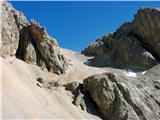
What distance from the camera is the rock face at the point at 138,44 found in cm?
7581

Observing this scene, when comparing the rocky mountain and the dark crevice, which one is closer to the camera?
the rocky mountain

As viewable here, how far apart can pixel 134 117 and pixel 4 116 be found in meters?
19.1

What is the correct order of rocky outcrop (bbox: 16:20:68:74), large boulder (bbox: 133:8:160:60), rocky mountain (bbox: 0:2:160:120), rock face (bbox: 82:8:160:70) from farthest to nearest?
large boulder (bbox: 133:8:160:60) < rock face (bbox: 82:8:160:70) < rocky outcrop (bbox: 16:20:68:74) < rocky mountain (bbox: 0:2:160:120)

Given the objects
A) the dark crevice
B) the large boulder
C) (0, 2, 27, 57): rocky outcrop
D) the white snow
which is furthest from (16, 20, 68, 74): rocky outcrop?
the large boulder

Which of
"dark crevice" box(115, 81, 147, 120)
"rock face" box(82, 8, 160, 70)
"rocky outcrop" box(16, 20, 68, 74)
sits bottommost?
"dark crevice" box(115, 81, 147, 120)

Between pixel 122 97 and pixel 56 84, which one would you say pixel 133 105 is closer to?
pixel 122 97

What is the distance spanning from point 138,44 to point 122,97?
1271 inches

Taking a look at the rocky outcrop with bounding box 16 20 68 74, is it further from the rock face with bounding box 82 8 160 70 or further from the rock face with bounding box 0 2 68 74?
the rock face with bounding box 82 8 160 70

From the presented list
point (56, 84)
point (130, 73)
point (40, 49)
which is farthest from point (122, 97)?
point (130, 73)

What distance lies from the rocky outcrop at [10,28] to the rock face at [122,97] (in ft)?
35.5

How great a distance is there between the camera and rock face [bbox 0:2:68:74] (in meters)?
51.3

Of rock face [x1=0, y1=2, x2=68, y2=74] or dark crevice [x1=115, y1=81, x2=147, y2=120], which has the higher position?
rock face [x1=0, y1=2, x2=68, y2=74]

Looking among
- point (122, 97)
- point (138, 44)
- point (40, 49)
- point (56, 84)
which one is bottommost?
point (122, 97)

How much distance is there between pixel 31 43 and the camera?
5284 centimetres
